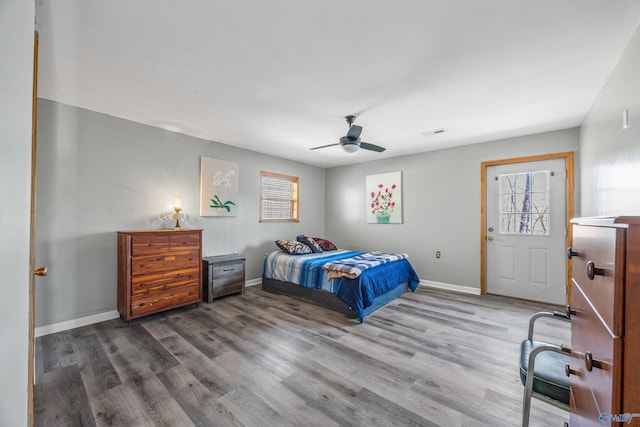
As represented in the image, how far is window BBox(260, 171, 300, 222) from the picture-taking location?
16.7 feet

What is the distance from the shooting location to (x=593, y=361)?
2.47 ft

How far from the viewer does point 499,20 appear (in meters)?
1.64

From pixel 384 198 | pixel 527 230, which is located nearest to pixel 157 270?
pixel 384 198

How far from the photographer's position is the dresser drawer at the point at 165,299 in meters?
3.03

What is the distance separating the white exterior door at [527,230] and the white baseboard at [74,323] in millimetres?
5531

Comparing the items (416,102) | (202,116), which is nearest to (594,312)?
(416,102)

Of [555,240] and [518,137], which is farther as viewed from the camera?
[518,137]

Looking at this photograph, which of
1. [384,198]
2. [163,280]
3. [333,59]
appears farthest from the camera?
[384,198]

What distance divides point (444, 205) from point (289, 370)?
12.5 feet

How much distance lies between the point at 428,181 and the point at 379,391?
3.84 m

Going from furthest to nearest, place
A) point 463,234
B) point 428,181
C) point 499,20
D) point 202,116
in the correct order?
point 428,181, point 463,234, point 202,116, point 499,20

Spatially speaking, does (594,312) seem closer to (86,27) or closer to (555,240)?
(86,27)

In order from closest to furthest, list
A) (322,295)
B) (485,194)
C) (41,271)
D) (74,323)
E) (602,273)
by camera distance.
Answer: (602,273) → (41,271) → (74,323) → (322,295) → (485,194)

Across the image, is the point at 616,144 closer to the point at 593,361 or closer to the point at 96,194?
the point at 593,361
